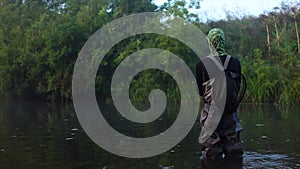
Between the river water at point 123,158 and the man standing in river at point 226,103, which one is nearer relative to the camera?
the man standing in river at point 226,103

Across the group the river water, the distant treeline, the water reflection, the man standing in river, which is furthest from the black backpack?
the distant treeline

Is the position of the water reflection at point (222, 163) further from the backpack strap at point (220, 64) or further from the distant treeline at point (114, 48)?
the distant treeline at point (114, 48)

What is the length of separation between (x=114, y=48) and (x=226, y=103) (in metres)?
24.7

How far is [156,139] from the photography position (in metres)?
9.88

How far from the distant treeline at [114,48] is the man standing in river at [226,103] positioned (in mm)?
13761

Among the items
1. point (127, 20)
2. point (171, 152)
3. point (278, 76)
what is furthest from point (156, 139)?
point (127, 20)

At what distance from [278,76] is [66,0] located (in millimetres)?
23279

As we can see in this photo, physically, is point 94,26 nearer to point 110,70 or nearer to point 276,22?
point 110,70

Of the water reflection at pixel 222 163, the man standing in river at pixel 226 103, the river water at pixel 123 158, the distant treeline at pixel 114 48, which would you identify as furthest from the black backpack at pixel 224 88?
the distant treeline at pixel 114 48

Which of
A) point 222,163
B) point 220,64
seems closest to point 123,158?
point 222,163

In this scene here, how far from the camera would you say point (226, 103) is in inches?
255

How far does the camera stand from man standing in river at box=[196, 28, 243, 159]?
6477mm

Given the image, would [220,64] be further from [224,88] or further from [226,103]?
[226,103]

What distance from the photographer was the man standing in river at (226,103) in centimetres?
648
